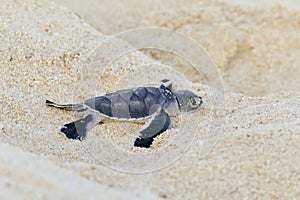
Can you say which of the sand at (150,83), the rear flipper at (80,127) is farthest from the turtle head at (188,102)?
the rear flipper at (80,127)

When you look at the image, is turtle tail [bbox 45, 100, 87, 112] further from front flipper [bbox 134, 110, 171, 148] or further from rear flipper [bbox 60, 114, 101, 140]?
front flipper [bbox 134, 110, 171, 148]

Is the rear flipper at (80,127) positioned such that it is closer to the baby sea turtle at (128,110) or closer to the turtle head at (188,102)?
the baby sea turtle at (128,110)

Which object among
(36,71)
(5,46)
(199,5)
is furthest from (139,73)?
(199,5)

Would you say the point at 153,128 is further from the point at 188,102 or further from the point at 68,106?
the point at 68,106

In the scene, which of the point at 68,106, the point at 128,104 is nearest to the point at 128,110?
the point at 128,104

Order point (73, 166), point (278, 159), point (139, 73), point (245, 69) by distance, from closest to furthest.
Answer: point (73, 166) → point (278, 159) → point (139, 73) → point (245, 69)

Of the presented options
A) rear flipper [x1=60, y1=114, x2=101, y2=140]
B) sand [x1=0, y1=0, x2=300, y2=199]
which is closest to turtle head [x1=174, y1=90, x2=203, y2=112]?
sand [x1=0, y1=0, x2=300, y2=199]

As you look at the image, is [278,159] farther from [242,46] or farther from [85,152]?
[242,46]
